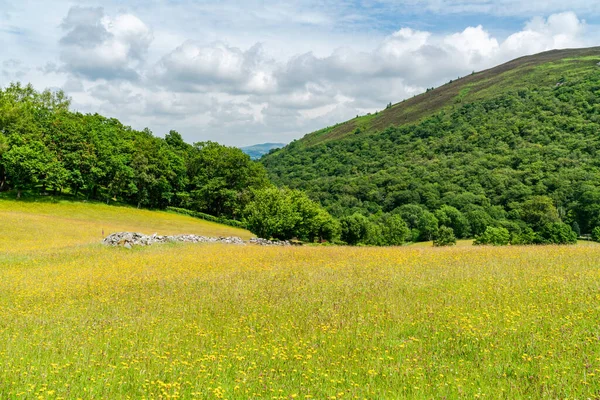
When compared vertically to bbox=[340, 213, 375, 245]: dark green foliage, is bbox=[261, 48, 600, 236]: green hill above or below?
above

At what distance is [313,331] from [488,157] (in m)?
148

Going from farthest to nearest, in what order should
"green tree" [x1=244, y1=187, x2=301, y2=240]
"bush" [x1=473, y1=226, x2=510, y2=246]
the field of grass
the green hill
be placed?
1. the green hill
2. "bush" [x1=473, y1=226, x2=510, y2=246]
3. "green tree" [x1=244, y1=187, x2=301, y2=240]
4. the field of grass

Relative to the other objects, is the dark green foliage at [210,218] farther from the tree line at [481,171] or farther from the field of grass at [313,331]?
the field of grass at [313,331]

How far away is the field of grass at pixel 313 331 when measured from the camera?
6188 mm

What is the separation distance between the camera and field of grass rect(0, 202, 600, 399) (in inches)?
244

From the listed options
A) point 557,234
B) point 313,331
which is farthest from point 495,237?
point 313,331

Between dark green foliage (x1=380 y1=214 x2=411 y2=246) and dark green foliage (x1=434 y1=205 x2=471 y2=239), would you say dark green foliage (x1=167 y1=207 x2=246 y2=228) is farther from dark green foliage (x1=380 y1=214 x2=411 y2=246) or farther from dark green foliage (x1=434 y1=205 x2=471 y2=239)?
dark green foliage (x1=434 y1=205 x2=471 y2=239)

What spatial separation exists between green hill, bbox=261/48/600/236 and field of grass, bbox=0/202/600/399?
328 feet

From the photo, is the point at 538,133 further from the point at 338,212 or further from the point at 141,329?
the point at 141,329

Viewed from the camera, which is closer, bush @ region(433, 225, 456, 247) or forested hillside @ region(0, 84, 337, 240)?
forested hillside @ region(0, 84, 337, 240)

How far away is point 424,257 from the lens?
63.3 feet

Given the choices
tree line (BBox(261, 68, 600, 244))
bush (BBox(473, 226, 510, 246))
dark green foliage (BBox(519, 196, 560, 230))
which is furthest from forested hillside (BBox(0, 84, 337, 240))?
dark green foliage (BBox(519, 196, 560, 230))

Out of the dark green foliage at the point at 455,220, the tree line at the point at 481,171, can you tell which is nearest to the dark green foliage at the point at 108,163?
the tree line at the point at 481,171

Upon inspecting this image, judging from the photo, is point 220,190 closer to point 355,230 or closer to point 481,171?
point 355,230
